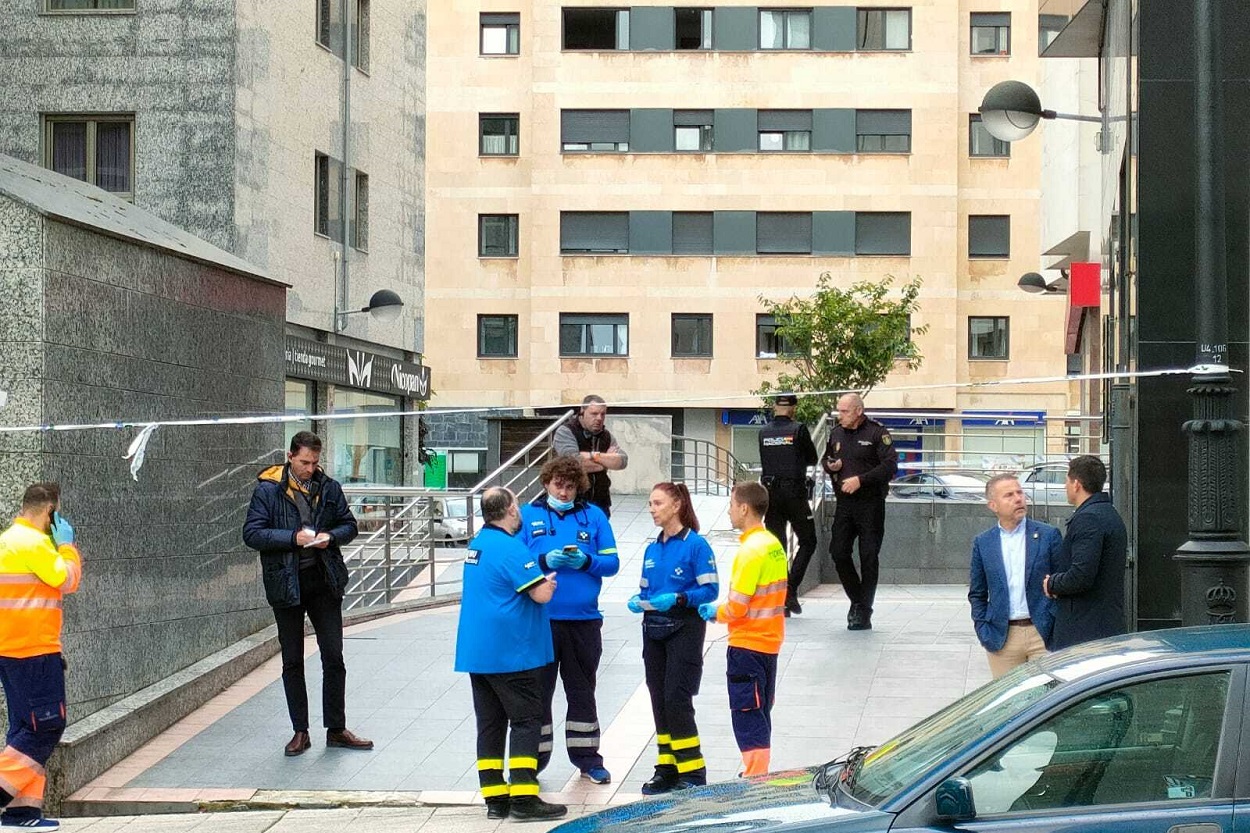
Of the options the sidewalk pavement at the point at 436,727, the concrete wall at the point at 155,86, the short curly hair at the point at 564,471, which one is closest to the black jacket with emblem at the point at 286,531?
the sidewalk pavement at the point at 436,727

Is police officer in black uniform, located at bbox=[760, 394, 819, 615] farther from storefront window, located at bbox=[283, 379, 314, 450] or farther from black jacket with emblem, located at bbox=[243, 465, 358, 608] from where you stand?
storefront window, located at bbox=[283, 379, 314, 450]

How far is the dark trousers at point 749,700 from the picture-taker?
8414mm

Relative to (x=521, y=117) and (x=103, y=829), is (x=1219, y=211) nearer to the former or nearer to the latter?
(x=103, y=829)

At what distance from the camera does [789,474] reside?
14.1 metres

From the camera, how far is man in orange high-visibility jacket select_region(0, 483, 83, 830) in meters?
8.64

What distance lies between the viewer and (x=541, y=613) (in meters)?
Result: 8.70

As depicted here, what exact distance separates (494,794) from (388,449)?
1954cm

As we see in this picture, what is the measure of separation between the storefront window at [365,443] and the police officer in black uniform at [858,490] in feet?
39.6

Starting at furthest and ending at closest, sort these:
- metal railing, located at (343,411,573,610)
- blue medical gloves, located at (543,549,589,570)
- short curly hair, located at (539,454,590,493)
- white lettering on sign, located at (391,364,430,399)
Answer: white lettering on sign, located at (391,364,430,399)
metal railing, located at (343,411,573,610)
short curly hair, located at (539,454,590,493)
blue medical gloves, located at (543,549,589,570)

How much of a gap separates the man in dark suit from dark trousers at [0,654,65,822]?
5130 mm

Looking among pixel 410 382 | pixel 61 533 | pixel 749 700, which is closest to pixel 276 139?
pixel 410 382

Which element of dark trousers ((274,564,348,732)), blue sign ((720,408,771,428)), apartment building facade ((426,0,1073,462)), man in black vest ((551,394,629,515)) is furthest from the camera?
blue sign ((720,408,771,428))

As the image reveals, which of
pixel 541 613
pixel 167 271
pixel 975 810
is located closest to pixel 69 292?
pixel 167 271

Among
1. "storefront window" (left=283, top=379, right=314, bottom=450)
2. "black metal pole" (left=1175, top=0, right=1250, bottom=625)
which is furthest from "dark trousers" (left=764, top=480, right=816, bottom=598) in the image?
"storefront window" (left=283, top=379, right=314, bottom=450)
